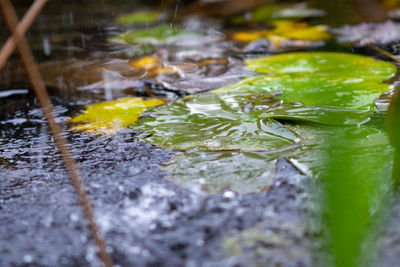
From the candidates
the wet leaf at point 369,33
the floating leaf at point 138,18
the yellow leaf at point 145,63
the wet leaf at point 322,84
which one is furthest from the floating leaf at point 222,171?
the floating leaf at point 138,18

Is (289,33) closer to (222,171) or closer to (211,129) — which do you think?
(211,129)

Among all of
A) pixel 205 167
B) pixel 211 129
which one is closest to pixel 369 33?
pixel 211 129

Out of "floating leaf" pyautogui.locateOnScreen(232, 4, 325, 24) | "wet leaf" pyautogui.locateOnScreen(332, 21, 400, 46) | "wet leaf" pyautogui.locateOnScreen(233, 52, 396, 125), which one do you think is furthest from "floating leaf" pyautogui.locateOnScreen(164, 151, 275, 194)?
"floating leaf" pyautogui.locateOnScreen(232, 4, 325, 24)

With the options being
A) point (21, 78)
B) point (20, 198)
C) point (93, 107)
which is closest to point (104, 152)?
point (20, 198)

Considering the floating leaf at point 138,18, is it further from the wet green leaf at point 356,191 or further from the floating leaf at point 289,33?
the wet green leaf at point 356,191

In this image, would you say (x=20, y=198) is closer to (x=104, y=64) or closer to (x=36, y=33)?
(x=104, y=64)

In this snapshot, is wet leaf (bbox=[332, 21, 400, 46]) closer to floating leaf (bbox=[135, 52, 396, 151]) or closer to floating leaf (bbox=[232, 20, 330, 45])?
floating leaf (bbox=[232, 20, 330, 45])
